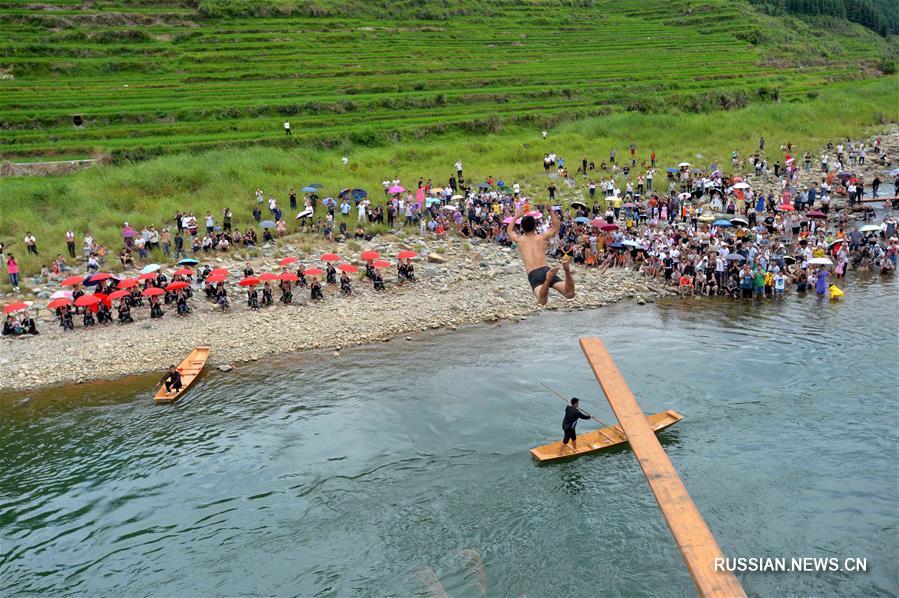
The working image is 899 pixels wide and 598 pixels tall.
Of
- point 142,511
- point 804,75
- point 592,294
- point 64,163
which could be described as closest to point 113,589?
point 142,511

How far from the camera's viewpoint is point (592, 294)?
3616 centimetres

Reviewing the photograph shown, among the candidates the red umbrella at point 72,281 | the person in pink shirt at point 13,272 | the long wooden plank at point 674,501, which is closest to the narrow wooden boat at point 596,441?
the long wooden plank at point 674,501

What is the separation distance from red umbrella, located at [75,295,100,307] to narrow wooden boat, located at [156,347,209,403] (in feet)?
16.8

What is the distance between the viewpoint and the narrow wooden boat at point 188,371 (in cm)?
2736

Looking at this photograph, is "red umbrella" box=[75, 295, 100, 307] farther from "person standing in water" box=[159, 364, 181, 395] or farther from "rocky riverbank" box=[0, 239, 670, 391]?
"person standing in water" box=[159, 364, 181, 395]

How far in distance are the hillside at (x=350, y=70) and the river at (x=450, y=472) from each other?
114ft

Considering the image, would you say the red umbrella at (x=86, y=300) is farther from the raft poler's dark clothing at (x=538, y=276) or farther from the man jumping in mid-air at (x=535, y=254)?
the raft poler's dark clothing at (x=538, y=276)

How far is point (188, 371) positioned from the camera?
29219 mm

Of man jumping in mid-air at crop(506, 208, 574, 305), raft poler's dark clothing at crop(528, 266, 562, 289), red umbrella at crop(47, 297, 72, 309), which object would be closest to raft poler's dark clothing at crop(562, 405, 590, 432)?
man jumping in mid-air at crop(506, 208, 574, 305)

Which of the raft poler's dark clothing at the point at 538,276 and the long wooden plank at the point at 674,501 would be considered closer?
the long wooden plank at the point at 674,501

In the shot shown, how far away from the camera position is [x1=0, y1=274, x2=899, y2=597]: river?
17953mm

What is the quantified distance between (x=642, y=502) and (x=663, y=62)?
263ft

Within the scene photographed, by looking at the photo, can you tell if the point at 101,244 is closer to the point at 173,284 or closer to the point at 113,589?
the point at 173,284

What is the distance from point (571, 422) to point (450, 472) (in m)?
3.65
